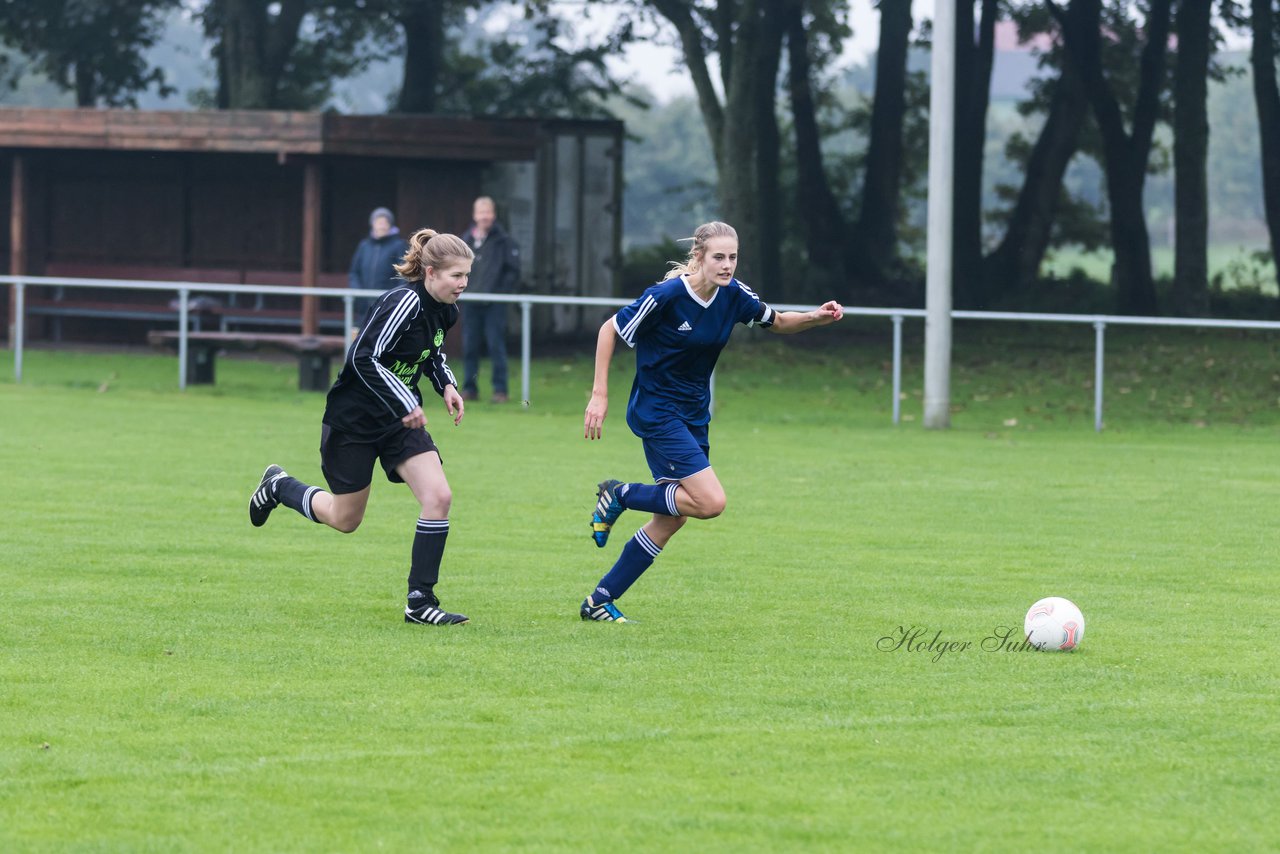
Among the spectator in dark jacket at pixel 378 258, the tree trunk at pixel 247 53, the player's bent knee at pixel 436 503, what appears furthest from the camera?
the tree trunk at pixel 247 53

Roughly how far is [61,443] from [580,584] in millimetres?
7341

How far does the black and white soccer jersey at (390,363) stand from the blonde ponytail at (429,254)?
0.22 ft

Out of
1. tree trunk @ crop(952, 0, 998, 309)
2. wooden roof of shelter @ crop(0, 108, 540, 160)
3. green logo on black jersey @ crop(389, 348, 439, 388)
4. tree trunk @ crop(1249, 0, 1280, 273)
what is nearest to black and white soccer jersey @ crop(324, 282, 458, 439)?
green logo on black jersey @ crop(389, 348, 439, 388)

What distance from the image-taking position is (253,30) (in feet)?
95.2

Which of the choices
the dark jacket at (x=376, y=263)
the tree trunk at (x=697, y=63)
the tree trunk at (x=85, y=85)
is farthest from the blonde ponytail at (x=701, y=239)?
the tree trunk at (x=85, y=85)

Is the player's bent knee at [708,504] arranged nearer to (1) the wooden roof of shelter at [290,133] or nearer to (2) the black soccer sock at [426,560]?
(2) the black soccer sock at [426,560]

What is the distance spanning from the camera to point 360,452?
796 centimetres

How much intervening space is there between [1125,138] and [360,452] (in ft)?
78.8

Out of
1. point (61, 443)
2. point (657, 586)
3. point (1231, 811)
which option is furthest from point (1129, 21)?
point (1231, 811)

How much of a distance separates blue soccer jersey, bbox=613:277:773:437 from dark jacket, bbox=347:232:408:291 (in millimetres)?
11151

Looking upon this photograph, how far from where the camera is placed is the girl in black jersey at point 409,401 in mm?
7766

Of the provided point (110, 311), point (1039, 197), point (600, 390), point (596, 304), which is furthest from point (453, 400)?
point (1039, 197)

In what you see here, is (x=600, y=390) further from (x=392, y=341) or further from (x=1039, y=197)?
(x=1039, y=197)

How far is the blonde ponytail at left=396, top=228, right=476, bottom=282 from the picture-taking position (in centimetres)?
774
